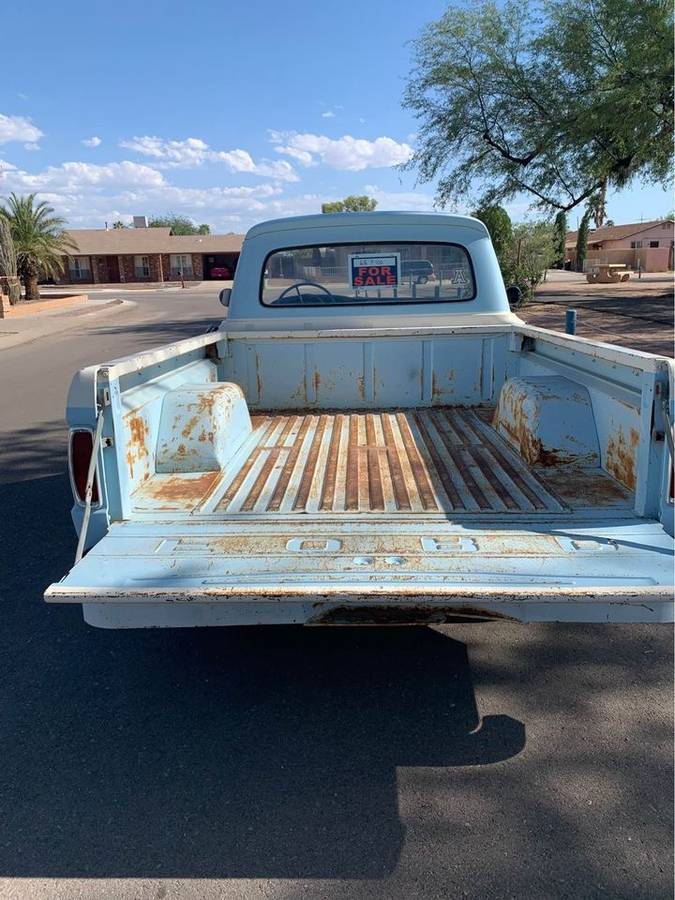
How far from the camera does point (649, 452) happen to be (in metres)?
2.58

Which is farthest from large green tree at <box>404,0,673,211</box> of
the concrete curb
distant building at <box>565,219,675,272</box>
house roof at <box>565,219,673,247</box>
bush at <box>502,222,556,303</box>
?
house roof at <box>565,219,673,247</box>

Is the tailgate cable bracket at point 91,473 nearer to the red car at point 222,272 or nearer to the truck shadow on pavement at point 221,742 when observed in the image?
the truck shadow on pavement at point 221,742

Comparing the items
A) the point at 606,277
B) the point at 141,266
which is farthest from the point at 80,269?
the point at 606,277

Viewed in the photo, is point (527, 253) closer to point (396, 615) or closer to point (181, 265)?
point (396, 615)

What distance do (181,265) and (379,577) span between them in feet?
214

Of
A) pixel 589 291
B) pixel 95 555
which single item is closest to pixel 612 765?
pixel 95 555

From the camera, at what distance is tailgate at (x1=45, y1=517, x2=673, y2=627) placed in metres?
2.14

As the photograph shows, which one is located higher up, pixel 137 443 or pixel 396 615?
pixel 137 443

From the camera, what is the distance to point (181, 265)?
6347 cm

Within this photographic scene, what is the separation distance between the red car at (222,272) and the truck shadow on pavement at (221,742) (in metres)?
→ 61.2

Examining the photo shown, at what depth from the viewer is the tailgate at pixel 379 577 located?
2.14 meters

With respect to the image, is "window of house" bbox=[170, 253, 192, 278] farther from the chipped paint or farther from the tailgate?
the chipped paint

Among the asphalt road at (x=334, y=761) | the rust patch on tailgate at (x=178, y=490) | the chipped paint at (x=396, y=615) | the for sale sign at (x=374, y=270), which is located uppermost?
the for sale sign at (x=374, y=270)

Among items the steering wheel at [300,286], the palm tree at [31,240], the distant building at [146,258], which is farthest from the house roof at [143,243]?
the steering wheel at [300,286]
